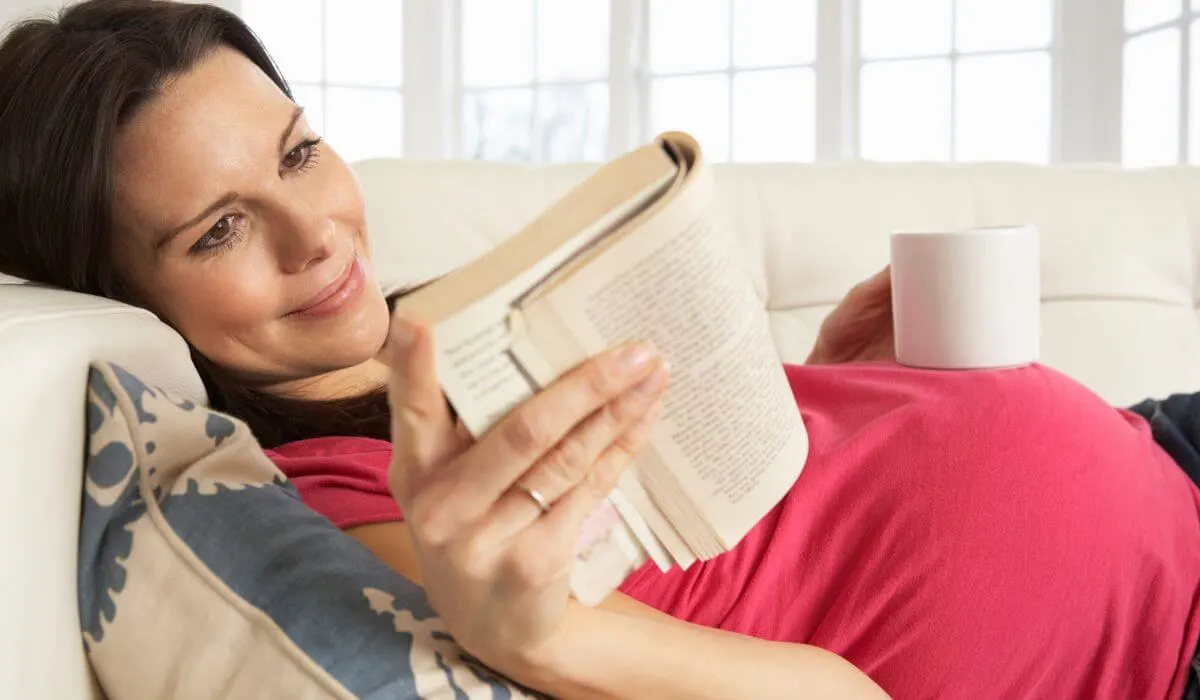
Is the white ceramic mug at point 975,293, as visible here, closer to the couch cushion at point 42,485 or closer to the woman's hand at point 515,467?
the woman's hand at point 515,467

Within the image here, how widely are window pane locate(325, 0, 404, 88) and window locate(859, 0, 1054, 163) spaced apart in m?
1.53

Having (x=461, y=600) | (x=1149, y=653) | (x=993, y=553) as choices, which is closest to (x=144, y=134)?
(x=461, y=600)

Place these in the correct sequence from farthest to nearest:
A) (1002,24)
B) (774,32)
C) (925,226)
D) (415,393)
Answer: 1. (774,32)
2. (1002,24)
3. (925,226)
4. (415,393)

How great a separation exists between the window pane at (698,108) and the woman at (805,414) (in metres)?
2.73

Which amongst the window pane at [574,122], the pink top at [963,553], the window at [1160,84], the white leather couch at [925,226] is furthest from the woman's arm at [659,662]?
the window pane at [574,122]

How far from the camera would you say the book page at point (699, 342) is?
0.52m

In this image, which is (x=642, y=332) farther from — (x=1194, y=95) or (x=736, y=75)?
(x=736, y=75)

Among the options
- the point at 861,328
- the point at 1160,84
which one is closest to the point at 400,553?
the point at 861,328

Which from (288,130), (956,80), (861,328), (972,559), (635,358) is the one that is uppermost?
(956,80)

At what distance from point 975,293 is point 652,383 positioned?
0.67 m

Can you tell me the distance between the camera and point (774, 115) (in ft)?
11.9

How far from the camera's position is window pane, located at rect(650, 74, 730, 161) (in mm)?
3691

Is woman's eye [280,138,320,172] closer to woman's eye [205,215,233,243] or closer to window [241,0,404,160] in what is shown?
woman's eye [205,215,233,243]

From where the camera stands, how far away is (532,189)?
167cm
